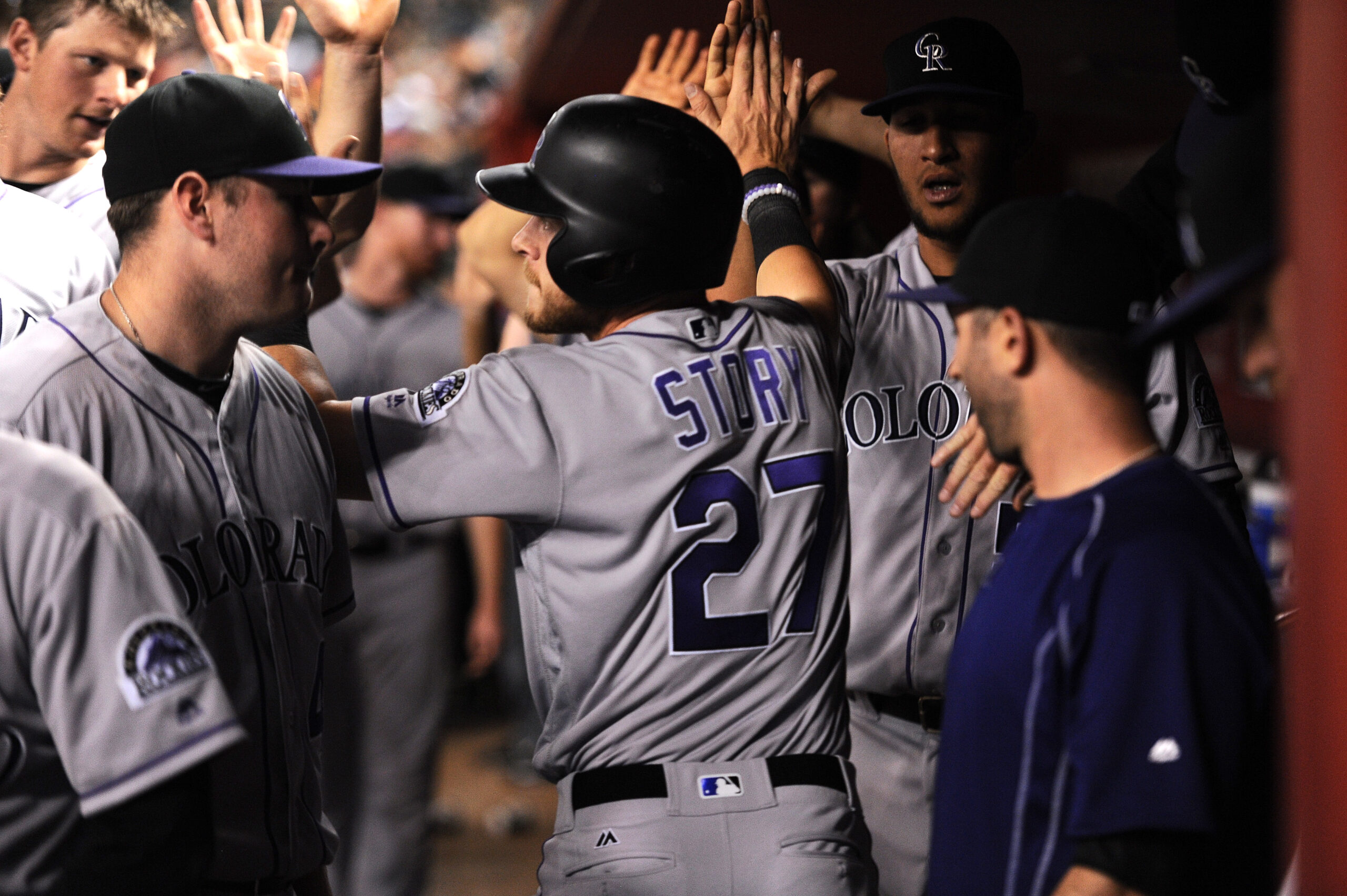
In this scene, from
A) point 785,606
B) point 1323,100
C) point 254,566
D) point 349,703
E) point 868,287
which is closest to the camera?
point 1323,100

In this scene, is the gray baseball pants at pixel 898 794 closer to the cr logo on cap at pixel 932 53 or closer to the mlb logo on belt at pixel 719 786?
the mlb logo on belt at pixel 719 786

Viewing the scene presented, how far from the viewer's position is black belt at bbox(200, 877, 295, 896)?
1.58 m

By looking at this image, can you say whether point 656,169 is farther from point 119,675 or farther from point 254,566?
point 119,675

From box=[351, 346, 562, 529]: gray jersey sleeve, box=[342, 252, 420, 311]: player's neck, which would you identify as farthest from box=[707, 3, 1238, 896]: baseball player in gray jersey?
box=[342, 252, 420, 311]: player's neck

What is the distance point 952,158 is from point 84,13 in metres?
1.62

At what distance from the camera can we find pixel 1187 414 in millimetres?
2248

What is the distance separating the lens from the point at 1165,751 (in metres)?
1.25

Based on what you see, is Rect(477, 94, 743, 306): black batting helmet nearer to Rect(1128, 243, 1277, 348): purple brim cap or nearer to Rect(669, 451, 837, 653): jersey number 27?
Rect(669, 451, 837, 653): jersey number 27

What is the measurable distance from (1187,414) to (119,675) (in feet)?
5.86

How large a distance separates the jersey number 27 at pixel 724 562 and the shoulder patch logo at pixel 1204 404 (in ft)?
2.78

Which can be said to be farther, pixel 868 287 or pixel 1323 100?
pixel 868 287

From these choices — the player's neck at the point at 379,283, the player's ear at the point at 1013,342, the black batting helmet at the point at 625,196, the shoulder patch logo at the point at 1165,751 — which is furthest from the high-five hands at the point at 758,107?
the player's neck at the point at 379,283

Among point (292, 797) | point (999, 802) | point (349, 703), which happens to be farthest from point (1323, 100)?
point (349, 703)

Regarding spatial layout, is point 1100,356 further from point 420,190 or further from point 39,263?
point 420,190
